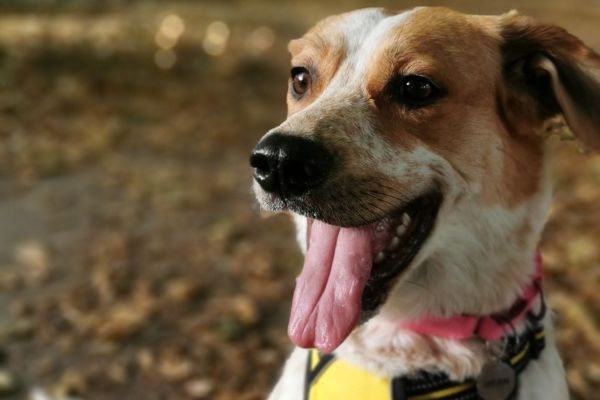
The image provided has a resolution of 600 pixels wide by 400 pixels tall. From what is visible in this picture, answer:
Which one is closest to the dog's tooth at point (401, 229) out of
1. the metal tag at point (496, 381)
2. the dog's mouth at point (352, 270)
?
the dog's mouth at point (352, 270)

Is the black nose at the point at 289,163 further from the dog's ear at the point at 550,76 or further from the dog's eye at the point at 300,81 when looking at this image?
the dog's ear at the point at 550,76

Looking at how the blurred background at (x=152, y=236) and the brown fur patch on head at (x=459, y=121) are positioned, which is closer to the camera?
the brown fur patch on head at (x=459, y=121)

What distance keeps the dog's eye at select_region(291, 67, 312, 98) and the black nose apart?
24.4 inches

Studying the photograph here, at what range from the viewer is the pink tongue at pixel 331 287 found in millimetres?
2232

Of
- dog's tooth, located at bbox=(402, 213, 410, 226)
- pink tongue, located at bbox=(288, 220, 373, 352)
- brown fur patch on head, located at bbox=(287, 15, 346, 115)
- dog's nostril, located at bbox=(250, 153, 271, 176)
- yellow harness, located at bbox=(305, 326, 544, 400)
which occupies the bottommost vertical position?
yellow harness, located at bbox=(305, 326, 544, 400)

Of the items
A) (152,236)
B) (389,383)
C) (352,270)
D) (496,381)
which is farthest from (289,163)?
(152,236)

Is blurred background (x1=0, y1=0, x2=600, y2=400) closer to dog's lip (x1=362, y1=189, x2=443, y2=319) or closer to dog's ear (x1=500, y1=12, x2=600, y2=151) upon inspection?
dog's lip (x1=362, y1=189, x2=443, y2=319)

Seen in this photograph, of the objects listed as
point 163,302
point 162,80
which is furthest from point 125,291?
point 162,80

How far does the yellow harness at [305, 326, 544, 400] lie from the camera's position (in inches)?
89.2

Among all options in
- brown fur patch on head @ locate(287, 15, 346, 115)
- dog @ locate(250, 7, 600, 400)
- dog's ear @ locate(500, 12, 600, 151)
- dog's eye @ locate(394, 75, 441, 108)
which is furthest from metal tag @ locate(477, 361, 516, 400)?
brown fur patch on head @ locate(287, 15, 346, 115)

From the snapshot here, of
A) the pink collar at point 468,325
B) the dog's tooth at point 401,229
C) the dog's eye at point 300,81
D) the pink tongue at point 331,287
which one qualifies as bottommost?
the pink collar at point 468,325

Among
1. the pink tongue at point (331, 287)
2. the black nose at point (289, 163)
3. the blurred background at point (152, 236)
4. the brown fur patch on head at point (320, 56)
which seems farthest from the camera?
the blurred background at point (152, 236)

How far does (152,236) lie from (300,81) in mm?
3153

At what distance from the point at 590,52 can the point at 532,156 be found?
38cm
